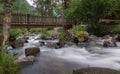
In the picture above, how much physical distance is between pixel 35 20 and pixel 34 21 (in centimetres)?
35

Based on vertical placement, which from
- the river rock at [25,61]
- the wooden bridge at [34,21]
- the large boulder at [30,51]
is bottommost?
the river rock at [25,61]

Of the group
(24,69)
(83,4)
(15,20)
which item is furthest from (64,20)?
(24,69)

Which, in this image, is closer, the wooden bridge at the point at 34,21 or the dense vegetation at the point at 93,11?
the wooden bridge at the point at 34,21

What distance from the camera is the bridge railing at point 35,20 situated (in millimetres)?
19906

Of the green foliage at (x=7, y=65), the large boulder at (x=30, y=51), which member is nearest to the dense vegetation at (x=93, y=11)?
the large boulder at (x=30, y=51)

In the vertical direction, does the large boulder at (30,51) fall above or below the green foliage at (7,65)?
below

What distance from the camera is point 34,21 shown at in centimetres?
2364

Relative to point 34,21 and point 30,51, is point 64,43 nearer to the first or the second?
point 34,21

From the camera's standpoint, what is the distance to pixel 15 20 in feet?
64.7

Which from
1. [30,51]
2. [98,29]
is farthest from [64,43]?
[98,29]

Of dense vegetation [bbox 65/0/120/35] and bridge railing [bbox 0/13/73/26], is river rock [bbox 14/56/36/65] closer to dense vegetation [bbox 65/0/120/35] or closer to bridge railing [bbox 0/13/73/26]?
bridge railing [bbox 0/13/73/26]

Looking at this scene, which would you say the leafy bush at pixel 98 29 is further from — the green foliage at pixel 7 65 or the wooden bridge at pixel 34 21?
the green foliage at pixel 7 65

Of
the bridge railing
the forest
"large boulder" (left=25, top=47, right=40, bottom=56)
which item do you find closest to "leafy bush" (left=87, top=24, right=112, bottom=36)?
the forest

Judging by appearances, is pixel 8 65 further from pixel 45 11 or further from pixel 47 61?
pixel 45 11
